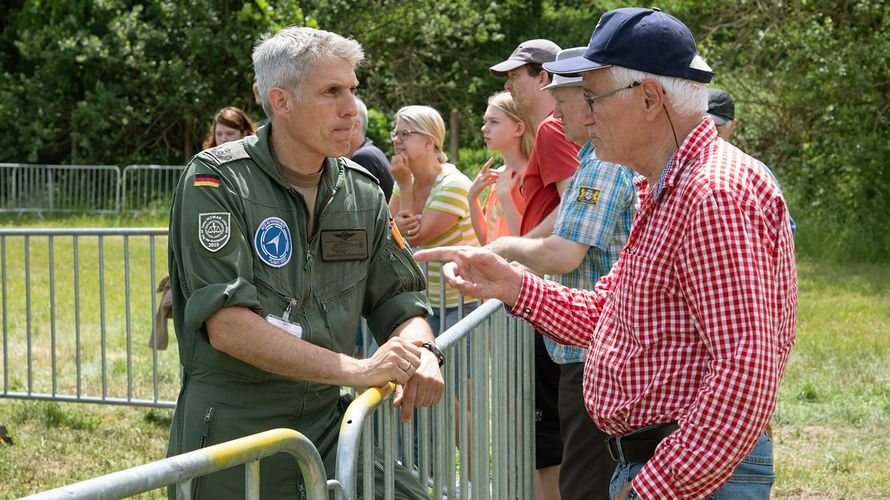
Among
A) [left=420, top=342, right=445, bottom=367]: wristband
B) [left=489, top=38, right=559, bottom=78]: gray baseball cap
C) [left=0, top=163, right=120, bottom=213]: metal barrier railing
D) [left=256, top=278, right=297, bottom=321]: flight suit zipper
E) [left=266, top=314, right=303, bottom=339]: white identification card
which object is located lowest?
[left=0, top=163, right=120, bottom=213]: metal barrier railing

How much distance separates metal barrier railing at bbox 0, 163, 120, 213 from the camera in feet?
70.5

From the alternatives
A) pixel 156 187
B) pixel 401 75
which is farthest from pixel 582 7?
pixel 156 187

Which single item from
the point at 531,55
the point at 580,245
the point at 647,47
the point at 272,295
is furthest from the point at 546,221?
the point at 647,47

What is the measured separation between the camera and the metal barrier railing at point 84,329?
702 cm

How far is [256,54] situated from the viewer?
3.10 meters

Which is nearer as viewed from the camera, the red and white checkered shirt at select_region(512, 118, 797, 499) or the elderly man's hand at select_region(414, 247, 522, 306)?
the red and white checkered shirt at select_region(512, 118, 797, 499)

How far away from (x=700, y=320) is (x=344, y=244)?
116 centimetres

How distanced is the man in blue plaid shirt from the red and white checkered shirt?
44.6 inches

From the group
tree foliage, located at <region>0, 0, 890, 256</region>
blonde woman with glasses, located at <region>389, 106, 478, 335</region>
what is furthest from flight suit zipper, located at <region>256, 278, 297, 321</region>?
tree foliage, located at <region>0, 0, 890, 256</region>

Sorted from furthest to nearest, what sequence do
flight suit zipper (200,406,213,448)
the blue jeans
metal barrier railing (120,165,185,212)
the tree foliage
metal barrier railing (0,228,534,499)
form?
the tree foliage, metal barrier railing (120,165,185,212), flight suit zipper (200,406,213,448), metal barrier railing (0,228,534,499), the blue jeans

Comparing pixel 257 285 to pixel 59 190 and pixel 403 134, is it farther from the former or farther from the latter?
pixel 59 190

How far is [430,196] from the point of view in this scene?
602cm

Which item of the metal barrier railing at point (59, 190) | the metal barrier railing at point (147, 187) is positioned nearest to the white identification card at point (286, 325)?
the metal barrier railing at point (147, 187)

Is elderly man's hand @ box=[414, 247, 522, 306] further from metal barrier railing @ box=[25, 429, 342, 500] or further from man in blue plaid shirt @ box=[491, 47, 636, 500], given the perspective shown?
metal barrier railing @ box=[25, 429, 342, 500]
